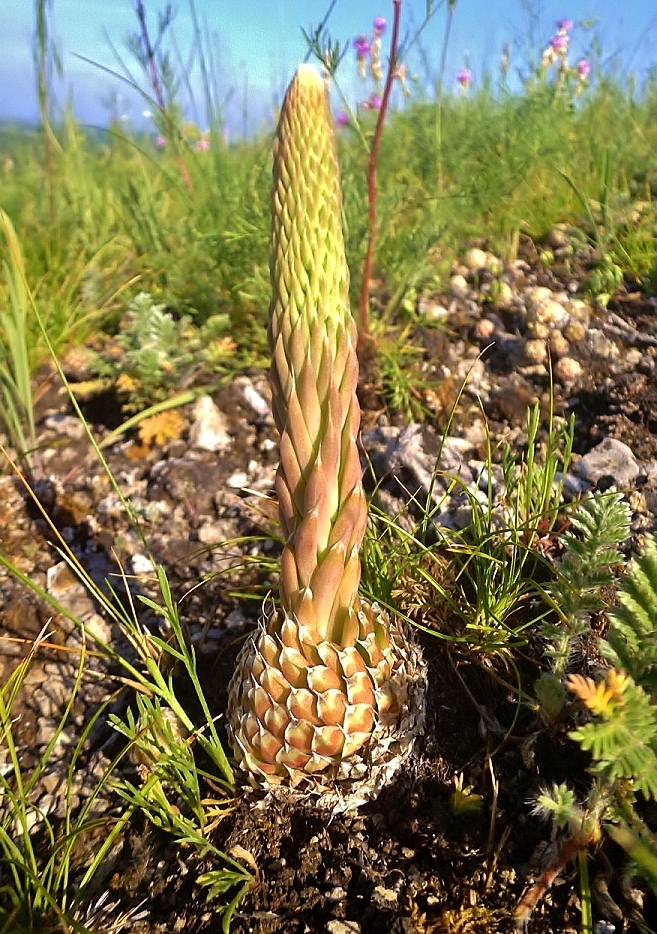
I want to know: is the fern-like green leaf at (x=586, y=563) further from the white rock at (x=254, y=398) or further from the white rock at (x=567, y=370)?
the white rock at (x=254, y=398)

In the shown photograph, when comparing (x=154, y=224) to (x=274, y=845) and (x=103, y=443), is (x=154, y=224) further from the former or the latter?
(x=274, y=845)

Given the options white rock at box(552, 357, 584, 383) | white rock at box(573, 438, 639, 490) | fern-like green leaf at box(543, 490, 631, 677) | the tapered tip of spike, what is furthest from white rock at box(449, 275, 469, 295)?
the tapered tip of spike

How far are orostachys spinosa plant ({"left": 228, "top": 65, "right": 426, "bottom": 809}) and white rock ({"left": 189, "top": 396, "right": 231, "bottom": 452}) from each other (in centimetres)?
138

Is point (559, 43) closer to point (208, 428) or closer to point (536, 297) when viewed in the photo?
point (536, 297)

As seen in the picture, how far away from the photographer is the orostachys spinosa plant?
0.99 meters

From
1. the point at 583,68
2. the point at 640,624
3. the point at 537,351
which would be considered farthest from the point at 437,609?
the point at 583,68

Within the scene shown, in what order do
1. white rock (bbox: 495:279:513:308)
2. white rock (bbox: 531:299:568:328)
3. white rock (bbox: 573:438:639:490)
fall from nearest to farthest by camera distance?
white rock (bbox: 573:438:639:490) < white rock (bbox: 531:299:568:328) < white rock (bbox: 495:279:513:308)

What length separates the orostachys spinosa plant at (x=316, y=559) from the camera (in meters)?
0.99

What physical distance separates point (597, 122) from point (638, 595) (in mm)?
4701

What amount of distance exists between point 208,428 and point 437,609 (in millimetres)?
1375

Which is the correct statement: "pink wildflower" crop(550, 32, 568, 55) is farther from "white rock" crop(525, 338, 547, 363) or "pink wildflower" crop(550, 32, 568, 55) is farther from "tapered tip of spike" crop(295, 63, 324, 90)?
"tapered tip of spike" crop(295, 63, 324, 90)

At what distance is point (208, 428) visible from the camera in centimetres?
272

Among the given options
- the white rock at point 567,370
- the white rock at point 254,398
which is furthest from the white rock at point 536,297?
the white rock at point 254,398

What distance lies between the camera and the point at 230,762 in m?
1.46
